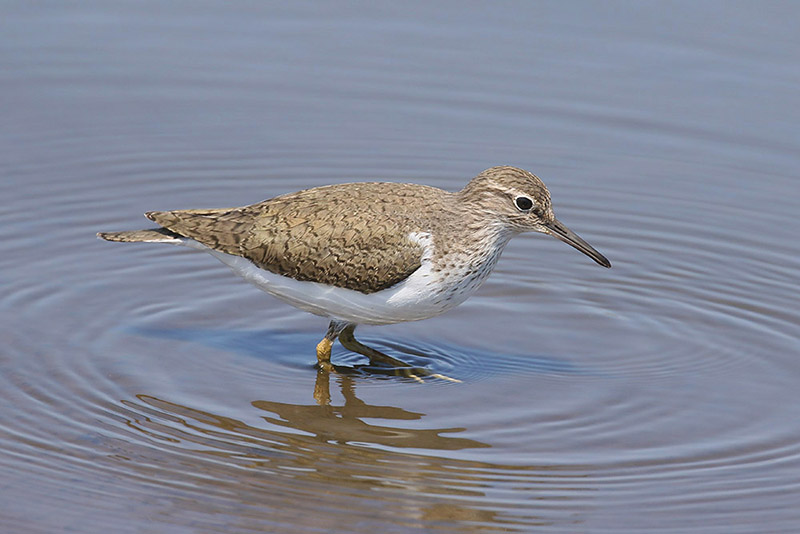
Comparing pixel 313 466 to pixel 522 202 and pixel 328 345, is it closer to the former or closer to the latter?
pixel 328 345

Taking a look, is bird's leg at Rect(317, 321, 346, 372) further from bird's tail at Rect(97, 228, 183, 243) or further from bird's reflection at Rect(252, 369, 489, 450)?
bird's tail at Rect(97, 228, 183, 243)

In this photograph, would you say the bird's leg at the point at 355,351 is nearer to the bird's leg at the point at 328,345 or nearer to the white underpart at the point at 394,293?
the bird's leg at the point at 328,345

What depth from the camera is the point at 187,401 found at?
9.65 m

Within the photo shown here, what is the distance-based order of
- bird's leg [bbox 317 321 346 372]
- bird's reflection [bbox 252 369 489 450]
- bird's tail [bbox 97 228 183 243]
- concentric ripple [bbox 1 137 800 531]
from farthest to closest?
bird's tail [bbox 97 228 183 243] → bird's leg [bbox 317 321 346 372] → bird's reflection [bbox 252 369 489 450] → concentric ripple [bbox 1 137 800 531]

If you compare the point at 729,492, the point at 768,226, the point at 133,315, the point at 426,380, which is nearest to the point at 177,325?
the point at 133,315

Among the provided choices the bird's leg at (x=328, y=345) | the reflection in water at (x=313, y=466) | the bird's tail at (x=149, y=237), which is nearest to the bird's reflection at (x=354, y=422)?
the reflection in water at (x=313, y=466)

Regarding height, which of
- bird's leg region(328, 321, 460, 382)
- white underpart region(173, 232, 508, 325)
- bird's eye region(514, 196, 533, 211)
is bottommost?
bird's leg region(328, 321, 460, 382)

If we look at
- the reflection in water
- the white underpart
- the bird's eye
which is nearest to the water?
the reflection in water

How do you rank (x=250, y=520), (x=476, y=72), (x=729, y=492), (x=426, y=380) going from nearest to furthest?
(x=250, y=520)
(x=729, y=492)
(x=426, y=380)
(x=476, y=72)

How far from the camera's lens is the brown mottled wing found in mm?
9844

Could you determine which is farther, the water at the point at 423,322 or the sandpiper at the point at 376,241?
the sandpiper at the point at 376,241

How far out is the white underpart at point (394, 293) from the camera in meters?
9.79

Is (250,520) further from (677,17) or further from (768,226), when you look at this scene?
(677,17)

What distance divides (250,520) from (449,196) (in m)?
3.42
